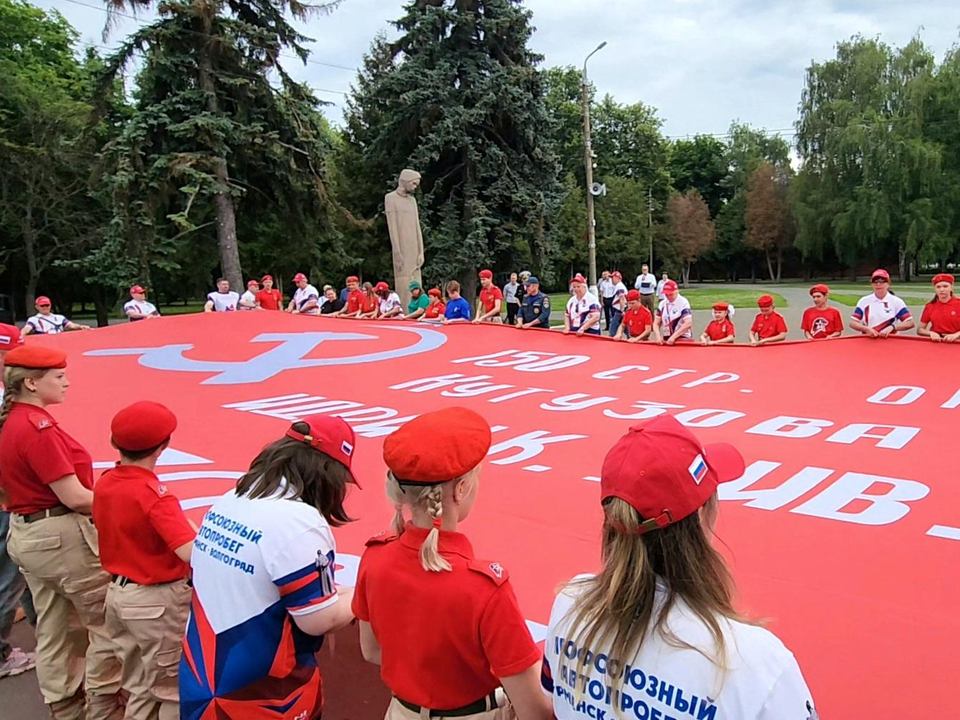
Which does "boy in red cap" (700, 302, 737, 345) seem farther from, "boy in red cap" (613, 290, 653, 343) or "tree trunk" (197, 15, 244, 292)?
"tree trunk" (197, 15, 244, 292)

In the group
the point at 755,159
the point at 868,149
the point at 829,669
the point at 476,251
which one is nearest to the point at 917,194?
the point at 868,149

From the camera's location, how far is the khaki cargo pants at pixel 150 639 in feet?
8.61

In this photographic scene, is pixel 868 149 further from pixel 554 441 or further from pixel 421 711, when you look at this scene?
pixel 421 711

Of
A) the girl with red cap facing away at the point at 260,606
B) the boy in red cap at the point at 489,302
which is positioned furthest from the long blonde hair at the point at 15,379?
the boy in red cap at the point at 489,302

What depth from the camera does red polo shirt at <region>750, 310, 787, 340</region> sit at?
8523 millimetres

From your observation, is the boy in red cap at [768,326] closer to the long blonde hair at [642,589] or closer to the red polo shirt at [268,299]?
the long blonde hair at [642,589]

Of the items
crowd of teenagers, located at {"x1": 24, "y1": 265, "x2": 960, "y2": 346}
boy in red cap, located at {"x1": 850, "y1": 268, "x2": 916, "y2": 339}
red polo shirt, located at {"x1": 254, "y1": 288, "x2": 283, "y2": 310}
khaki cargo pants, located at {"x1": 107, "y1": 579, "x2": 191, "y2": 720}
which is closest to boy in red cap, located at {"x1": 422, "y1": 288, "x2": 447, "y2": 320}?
crowd of teenagers, located at {"x1": 24, "y1": 265, "x2": 960, "y2": 346}

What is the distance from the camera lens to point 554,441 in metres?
5.11

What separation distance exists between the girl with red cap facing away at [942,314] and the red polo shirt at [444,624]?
22.7 feet

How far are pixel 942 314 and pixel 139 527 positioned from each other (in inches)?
294

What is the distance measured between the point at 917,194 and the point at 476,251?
28.7 m

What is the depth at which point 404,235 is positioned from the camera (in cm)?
1892

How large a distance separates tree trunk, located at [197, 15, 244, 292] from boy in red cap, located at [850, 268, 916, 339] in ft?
59.5

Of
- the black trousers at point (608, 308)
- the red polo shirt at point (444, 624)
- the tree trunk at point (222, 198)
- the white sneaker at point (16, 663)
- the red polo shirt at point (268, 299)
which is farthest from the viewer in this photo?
the black trousers at point (608, 308)
